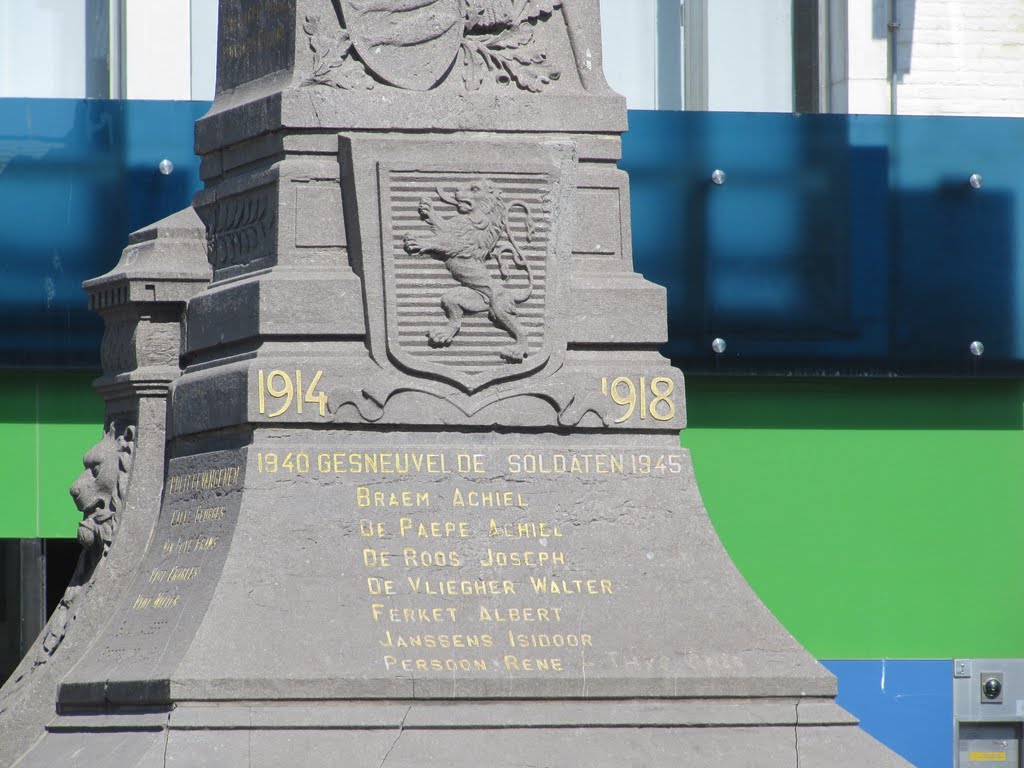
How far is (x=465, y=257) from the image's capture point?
10234mm

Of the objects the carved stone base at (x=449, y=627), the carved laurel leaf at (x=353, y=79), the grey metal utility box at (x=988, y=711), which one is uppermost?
the carved laurel leaf at (x=353, y=79)

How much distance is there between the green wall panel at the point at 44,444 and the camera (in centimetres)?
1606

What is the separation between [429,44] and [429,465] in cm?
→ 172

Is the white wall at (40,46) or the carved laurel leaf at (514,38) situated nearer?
the carved laurel leaf at (514,38)

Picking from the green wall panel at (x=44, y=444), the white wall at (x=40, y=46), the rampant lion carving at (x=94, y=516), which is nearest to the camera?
the rampant lion carving at (x=94, y=516)

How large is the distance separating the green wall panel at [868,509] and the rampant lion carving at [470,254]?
6.49 meters

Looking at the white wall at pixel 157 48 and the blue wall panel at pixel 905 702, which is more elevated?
the white wall at pixel 157 48

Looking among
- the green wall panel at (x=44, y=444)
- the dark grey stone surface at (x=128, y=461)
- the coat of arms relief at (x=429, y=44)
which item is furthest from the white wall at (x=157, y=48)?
the coat of arms relief at (x=429, y=44)

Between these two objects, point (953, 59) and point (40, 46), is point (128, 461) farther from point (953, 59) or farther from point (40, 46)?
point (953, 59)

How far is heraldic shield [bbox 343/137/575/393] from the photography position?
400 inches

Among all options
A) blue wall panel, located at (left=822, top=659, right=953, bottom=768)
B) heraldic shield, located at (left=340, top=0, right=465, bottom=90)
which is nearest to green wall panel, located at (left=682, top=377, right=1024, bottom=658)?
blue wall panel, located at (left=822, top=659, right=953, bottom=768)

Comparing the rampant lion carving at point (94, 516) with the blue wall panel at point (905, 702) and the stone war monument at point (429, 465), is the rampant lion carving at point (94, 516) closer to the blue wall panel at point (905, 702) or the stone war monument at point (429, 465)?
the stone war monument at point (429, 465)

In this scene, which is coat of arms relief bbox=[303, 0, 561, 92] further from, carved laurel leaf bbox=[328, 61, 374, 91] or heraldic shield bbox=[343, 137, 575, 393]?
heraldic shield bbox=[343, 137, 575, 393]

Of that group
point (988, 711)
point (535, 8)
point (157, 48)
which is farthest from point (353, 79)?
point (988, 711)
